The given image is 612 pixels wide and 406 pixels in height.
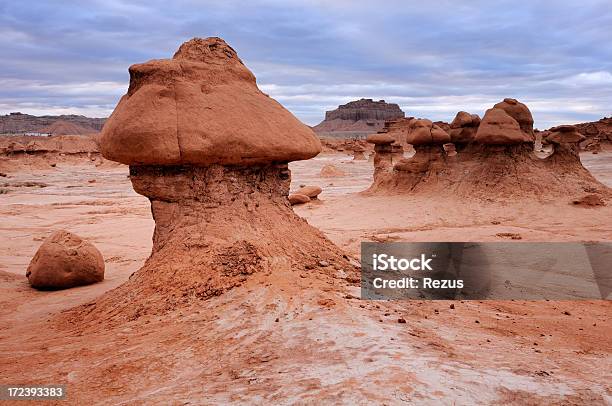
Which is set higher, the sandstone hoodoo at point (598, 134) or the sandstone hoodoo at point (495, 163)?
the sandstone hoodoo at point (598, 134)

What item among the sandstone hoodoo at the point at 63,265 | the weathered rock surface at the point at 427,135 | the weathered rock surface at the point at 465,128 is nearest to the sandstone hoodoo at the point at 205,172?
the sandstone hoodoo at the point at 63,265

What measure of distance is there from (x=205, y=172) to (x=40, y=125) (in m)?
98.6

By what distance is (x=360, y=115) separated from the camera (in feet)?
331

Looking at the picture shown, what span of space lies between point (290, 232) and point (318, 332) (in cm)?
191

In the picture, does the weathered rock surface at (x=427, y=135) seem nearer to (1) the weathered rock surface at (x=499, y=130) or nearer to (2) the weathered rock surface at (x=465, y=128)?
(2) the weathered rock surface at (x=465, y=128)

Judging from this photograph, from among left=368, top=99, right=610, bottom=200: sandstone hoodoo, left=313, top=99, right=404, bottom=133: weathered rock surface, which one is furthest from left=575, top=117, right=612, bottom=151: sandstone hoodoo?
left=313, top=99, right=404, bottom=133: weathered rock surface

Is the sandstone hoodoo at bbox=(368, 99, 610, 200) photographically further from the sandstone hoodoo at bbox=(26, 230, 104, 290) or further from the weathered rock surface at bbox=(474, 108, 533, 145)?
the sandstone hoodoo at bbox=(26, 230, 104, 290)

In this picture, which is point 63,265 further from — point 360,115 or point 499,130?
point 360,115

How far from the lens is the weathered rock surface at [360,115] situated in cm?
9794

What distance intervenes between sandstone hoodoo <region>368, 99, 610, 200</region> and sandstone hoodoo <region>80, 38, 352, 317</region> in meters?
8.70

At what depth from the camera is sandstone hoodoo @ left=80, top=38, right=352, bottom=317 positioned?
13.8 ft

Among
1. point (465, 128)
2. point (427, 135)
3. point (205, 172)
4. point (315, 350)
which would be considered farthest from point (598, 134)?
point (315, 350)

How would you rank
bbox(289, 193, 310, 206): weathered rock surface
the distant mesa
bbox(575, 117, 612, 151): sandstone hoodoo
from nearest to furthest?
bbox(289, 193, 310, 206): weathered rock surface, bbox(575, 117, 612, 151): sandstone hoodoo, the distant mesa

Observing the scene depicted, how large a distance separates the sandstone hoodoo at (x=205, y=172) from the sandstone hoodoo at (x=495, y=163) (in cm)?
870
